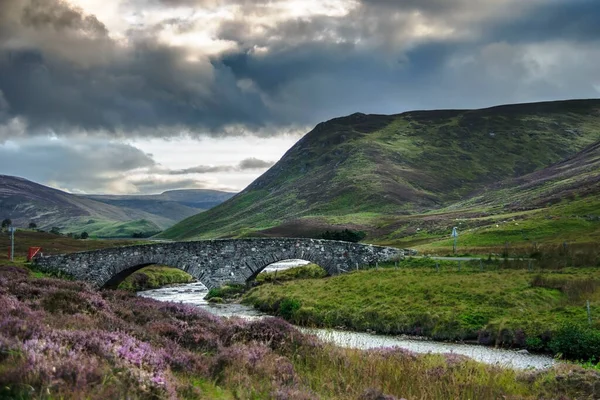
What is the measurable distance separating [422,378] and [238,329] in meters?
5.68

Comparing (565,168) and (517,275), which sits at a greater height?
(565,168)

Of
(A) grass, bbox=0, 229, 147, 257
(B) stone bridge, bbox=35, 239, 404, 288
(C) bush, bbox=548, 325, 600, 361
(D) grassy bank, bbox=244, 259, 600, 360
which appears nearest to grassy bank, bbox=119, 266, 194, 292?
(B) stone bridge, bbox=35, 239, 404, 288

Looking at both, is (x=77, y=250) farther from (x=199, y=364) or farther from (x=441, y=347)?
(x=199, y=364)

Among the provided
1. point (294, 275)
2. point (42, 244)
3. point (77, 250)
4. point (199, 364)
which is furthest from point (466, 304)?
point (42, 244)

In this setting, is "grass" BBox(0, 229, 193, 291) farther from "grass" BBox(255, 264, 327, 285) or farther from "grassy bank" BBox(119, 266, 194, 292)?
"grass" BBox(255, 264, 327, 285)

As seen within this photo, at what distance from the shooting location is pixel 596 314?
26.5 meters

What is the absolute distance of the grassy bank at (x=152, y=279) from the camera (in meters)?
62.1

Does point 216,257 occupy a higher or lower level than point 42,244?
higher

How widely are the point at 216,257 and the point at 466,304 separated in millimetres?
28306

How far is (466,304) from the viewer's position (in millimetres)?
31719

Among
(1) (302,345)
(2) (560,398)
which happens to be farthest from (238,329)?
(2) (560,398)

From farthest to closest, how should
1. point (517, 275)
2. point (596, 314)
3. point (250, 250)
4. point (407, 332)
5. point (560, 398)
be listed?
point (250, 250)
point (517, 275)
point (407, 332)
point (596, 314)
point (560, 398)

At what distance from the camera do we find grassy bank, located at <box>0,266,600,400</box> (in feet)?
25.0

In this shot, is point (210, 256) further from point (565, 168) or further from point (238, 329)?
point (565, 168)
